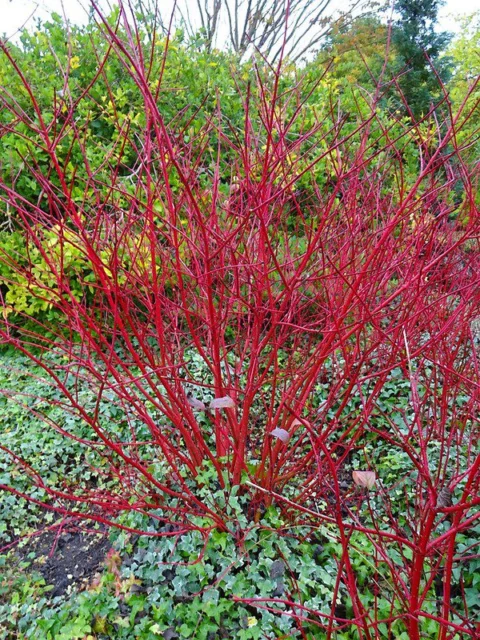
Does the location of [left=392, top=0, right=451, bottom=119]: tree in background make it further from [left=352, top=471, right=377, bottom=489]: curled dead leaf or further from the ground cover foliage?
[left=352, top=471, right=377, bottom=489]: curled dead leaf

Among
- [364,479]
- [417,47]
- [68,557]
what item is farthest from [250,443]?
[417,47]

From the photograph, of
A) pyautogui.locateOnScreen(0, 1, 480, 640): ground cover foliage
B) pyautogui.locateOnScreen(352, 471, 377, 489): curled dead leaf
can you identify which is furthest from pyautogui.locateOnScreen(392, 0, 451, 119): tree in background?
pyautogui.locateOnScreen(352, 471, 377, 489): curled dead leaf

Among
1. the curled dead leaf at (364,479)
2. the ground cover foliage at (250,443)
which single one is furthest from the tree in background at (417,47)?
the curled dead leaf at (364,479)

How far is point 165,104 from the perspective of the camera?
4.57 metres

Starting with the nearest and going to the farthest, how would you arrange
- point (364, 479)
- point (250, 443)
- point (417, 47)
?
point (364, 479), point (250, 443), point (417, 47)

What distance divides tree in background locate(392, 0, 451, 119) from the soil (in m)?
8.72

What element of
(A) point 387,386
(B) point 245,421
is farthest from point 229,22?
(B) point 245,421

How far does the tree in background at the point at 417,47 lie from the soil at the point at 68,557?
8718mm

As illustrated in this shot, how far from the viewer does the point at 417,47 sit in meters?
8.29

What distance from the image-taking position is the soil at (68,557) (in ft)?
6.93

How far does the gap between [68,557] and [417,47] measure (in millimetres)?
9611

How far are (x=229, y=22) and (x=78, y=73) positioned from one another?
28.6 feet

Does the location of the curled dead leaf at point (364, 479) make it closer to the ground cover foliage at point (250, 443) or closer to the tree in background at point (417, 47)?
the ground cover foliage at point (250, 443)

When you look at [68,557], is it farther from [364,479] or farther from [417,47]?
[417,47]
